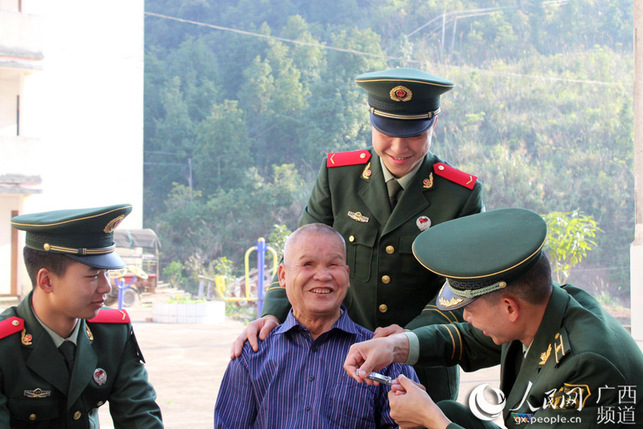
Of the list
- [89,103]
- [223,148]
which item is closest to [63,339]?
[89,103]

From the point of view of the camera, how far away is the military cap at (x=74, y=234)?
2535 millimetres

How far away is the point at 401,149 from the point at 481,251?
1.91ft

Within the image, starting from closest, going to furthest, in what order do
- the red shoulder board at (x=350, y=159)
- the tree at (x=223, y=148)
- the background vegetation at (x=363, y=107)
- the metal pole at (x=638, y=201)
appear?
the red shoulder board at (x=350, y=159) → the metal pole at (x=638, y=201) → the background vegetation at (x=363, y=107) → the tree at (x=223, y=148)

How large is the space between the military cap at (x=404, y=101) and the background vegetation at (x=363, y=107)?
25.7 m

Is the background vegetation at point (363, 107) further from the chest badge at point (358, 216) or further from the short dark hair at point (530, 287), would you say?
the short dark hair at point (530, 287)

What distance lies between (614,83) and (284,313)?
30.9 m

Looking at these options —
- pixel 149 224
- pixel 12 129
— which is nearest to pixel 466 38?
pixel 149 224

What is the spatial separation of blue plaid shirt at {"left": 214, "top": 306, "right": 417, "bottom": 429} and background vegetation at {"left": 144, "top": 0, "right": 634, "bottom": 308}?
25.8 metres

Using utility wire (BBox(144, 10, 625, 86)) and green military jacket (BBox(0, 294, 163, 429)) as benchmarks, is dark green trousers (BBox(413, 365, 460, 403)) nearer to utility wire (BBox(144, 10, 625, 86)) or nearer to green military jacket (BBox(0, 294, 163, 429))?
green military jacket (BBox(0, 294, 163, 429))

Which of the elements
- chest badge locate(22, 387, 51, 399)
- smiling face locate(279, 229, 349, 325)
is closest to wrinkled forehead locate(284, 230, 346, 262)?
smiling face locate(279, 229, 349, 325)

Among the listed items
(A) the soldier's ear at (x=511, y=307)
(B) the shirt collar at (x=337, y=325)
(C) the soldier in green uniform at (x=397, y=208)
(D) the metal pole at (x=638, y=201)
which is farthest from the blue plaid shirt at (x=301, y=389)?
(D) the metal pole at (x=638, y=201)

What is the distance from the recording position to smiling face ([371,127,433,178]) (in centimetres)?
255

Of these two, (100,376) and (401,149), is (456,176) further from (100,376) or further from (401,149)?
(100,376)

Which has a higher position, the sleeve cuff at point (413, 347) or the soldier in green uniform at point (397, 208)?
the soldier in green uniform at point (397, 208)
